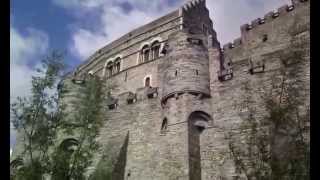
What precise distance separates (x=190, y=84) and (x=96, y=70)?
64.4 ft

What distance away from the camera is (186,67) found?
54.9 feet

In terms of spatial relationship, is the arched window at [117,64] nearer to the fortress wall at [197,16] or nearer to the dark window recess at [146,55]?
the dark window recess at [146,55]

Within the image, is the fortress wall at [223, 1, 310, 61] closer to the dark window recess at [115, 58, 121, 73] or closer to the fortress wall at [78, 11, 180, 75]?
the fortress wall at [78, 11, 180, 75]

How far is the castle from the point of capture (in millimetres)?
14492

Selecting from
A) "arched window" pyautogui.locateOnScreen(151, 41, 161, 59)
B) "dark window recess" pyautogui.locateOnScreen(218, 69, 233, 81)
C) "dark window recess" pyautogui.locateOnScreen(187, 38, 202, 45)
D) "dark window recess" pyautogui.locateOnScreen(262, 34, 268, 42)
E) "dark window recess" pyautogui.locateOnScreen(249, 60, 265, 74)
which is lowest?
"dark window recess" pyautogui.locateOnScreen(218, 69, 233, 81)

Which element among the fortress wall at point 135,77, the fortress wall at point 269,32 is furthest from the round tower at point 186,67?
the fortress wall at point 135,77

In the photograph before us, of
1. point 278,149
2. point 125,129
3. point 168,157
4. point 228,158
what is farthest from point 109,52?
point 278,149

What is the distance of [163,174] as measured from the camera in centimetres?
1491

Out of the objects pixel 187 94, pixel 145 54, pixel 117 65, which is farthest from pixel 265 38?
pixel 117 65

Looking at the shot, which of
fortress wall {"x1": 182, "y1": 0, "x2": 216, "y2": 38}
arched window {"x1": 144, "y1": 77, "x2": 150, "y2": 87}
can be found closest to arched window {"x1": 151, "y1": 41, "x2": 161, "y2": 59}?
arched window {"x1": 144, "y1": 77, "x2": 150, "y2": 87}

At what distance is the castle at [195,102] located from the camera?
14492mm

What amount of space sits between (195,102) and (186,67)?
5.27 ft

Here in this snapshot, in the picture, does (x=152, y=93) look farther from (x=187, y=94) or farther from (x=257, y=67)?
(x=257, y=67)

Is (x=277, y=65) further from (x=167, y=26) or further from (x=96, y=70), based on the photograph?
(x=96, y=70)
